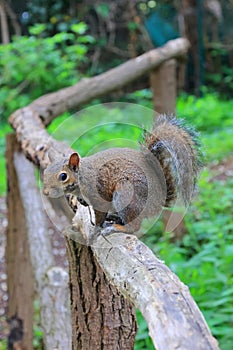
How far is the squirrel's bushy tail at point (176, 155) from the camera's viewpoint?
3.95 ft

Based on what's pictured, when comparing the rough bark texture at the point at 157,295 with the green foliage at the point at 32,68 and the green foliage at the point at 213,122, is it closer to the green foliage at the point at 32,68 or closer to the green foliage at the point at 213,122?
the green foliage at the point at 213,122

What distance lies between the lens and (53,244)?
11.1 ft

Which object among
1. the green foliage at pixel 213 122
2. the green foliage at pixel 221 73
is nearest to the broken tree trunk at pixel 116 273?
the green foliage at pixel 213 122

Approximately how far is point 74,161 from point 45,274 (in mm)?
823

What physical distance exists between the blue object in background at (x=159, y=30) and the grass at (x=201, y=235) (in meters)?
2.35

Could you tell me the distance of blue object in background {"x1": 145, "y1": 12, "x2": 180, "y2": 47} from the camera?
6488 millimetres

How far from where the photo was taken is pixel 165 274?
0.87 meters

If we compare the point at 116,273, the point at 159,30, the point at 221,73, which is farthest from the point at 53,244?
the point at 221,73

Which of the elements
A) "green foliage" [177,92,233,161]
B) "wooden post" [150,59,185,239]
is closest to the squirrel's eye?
"wooden post" [150,59,185,239]

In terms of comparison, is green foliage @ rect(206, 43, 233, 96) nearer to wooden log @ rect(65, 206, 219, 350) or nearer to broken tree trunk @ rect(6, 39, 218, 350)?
broken tree trunk @ rect(6, 39, 218, 350)

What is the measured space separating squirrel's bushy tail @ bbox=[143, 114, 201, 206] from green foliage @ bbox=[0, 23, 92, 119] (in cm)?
445

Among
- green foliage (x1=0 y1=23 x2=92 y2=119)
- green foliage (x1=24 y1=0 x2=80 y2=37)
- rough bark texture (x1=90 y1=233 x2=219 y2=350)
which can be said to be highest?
green foliage (x1=24 y1=0 x2=80 y2=37)

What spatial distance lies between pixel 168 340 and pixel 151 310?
0.29ft

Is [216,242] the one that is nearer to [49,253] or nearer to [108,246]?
[49,253]
